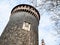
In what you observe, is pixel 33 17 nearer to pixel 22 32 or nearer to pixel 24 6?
pixel 24 6

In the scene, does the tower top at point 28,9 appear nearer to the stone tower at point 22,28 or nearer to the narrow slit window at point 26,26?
the stone tower at point 22,28

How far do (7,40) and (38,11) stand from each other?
232 inches

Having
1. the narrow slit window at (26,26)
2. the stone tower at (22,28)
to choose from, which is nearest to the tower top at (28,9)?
the stone tower at (22,28)

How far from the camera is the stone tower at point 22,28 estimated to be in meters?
13.6

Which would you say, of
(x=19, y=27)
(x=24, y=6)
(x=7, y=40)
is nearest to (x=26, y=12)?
(x=24, y=6)

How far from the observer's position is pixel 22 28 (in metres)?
14.6

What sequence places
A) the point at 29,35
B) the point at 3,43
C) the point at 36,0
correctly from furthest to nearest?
the point at 36,0 < the point at 29,35 < the point at 3,43

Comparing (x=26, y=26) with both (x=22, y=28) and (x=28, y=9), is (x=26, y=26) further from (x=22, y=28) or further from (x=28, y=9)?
(x=28, y=9)

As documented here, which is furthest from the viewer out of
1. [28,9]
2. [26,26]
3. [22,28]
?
[28,9]

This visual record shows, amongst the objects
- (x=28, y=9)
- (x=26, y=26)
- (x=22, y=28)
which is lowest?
(x=22, y=28)

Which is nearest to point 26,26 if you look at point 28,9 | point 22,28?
point 22,28

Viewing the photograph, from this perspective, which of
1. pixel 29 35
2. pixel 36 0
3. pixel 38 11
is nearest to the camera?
pixel 29 35

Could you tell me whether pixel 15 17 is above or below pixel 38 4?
below

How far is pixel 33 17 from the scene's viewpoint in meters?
16.7
